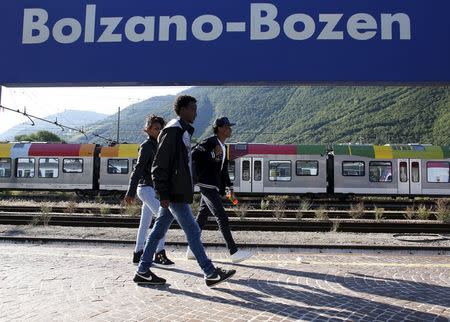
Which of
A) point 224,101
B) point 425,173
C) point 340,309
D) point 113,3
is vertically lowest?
point 340,309

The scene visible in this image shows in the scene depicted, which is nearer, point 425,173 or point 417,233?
point 417,233

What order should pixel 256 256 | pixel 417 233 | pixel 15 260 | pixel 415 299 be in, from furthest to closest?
1. pixel 417 233
2. pixel 256 256
3. pixel 15 260
4. pixel 415 299

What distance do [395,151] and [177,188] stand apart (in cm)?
1755

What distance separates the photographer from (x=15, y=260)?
19.7ft

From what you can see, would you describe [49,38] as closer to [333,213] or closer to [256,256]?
[256,256]

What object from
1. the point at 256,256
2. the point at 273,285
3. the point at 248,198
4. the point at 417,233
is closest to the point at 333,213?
the point at 417,233

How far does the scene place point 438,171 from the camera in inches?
773

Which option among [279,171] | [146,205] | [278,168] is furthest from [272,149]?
[146,205]

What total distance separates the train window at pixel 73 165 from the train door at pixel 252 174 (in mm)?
7891

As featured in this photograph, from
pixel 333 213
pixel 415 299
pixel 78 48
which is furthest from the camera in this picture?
pixel 333 213

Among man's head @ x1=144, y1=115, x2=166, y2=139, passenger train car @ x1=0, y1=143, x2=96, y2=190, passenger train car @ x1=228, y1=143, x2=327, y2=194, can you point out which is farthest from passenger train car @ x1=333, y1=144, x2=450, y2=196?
man's head @ x1=144, y1=115, x2=166, y2=139

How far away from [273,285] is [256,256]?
1.77 m

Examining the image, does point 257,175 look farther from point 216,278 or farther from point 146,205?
point 216,278

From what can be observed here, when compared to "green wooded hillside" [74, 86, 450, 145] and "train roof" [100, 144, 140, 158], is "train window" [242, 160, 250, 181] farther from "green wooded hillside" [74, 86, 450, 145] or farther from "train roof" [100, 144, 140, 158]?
"green wooded hillside" [74, 86, 450, 145]
